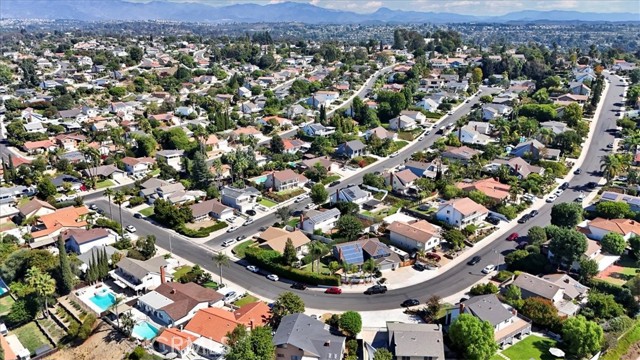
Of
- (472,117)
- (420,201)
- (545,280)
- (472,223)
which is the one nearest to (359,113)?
(472,117)

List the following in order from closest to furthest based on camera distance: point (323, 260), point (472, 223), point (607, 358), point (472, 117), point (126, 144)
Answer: point (607, 358), point (323, 260), point (472, 223), point (126, 144), point (472, 117)

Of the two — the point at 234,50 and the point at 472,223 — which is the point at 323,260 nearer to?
the point at 472,223

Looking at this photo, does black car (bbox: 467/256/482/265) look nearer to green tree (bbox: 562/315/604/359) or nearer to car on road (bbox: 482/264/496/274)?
car on road (bbox: 482/264/496/274)

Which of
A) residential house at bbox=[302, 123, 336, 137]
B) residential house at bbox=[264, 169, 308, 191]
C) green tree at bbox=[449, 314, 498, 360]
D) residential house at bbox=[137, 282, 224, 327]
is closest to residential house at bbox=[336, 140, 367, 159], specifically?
residential house at bbox=[302, 123, 336, 137]

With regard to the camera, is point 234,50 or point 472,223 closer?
point 472,223

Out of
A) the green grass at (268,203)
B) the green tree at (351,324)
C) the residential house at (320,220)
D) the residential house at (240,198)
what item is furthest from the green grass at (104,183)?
the green tree at (351,324)
